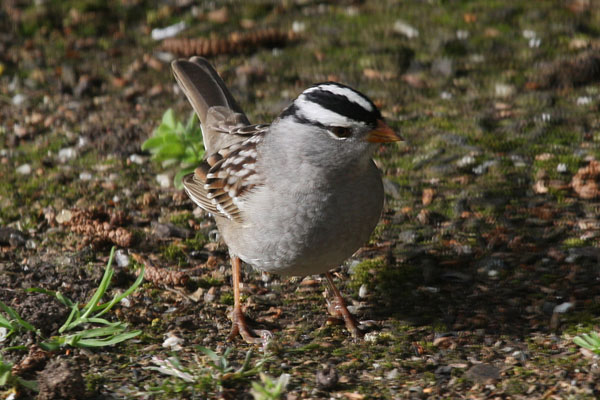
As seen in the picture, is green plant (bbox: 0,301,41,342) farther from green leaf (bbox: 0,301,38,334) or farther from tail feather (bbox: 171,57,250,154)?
tail feather (bbox: 171,57,250,154)

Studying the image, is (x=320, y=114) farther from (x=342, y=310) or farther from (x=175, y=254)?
(x=175, y=254)

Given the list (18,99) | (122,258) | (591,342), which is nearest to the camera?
(591,342)

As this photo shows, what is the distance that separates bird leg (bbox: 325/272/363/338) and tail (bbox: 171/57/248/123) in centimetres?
153

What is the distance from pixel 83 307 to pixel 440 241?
215 cm

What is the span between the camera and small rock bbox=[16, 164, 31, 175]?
5.81 metres

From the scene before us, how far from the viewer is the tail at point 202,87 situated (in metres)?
5.42

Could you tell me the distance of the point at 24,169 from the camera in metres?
5.84

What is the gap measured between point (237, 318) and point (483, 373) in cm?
133

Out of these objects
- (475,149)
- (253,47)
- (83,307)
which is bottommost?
(83,307)

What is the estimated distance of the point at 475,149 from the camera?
227 inches

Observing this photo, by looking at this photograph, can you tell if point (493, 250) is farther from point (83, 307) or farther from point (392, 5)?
point (392, 5)

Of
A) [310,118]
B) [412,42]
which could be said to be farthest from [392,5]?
[310,118]

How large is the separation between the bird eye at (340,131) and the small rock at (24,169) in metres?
2.84

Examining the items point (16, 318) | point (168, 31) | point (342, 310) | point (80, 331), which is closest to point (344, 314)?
point (342, 310)
